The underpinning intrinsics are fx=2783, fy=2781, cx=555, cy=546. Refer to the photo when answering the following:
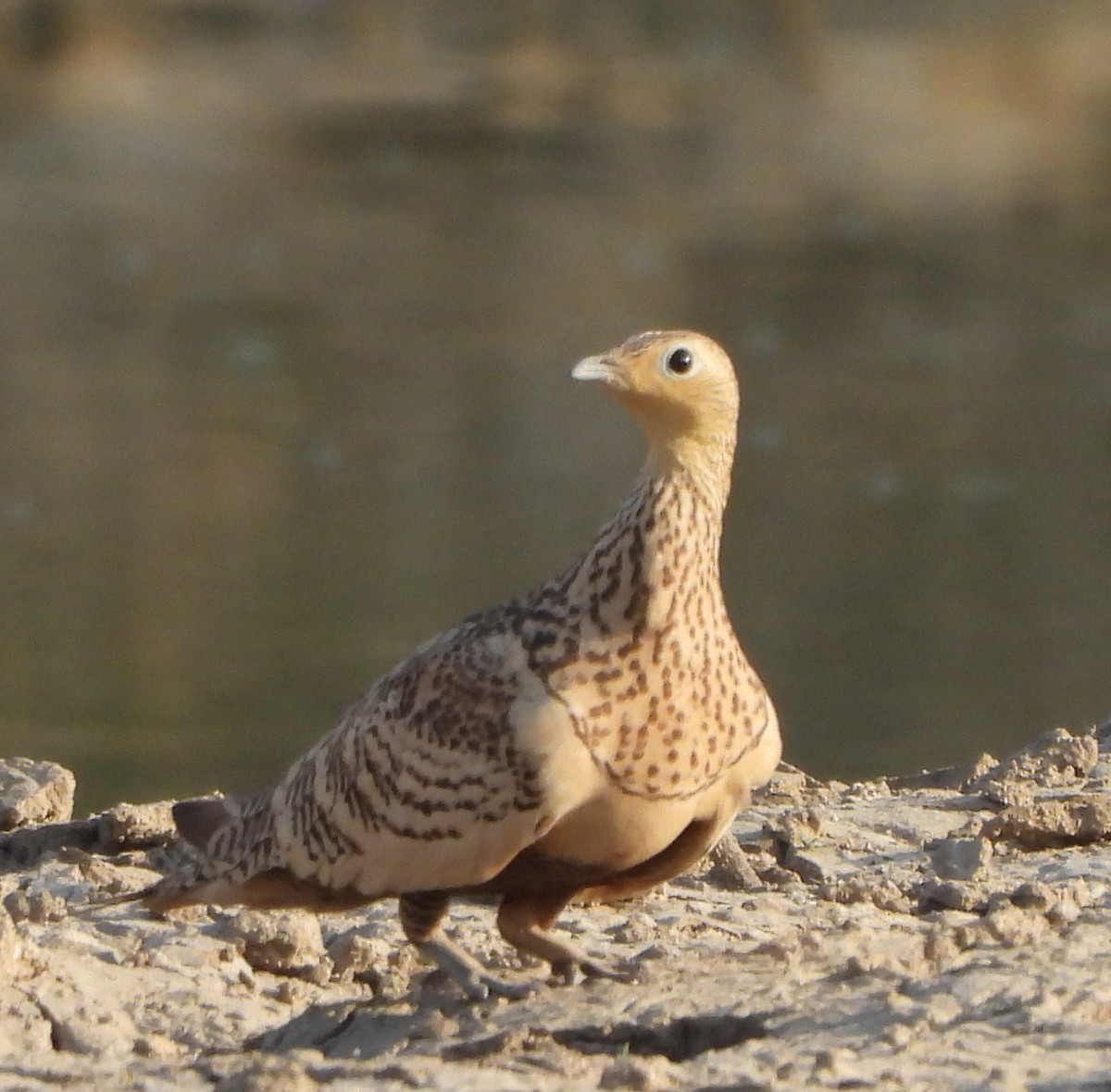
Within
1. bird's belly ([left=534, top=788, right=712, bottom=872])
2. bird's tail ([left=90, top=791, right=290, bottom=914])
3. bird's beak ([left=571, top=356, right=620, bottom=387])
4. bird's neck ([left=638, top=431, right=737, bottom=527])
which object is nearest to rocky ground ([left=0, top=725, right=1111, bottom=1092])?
bird's tail ([left=90, top=791, right=290, bottom=914])

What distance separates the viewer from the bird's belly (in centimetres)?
451

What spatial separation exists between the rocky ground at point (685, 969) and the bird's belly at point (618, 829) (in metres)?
0.22

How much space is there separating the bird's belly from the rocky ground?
0.22 metres

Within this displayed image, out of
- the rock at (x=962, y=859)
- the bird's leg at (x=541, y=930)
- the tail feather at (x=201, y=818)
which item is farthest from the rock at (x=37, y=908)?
the rock at (x=962, y=859)

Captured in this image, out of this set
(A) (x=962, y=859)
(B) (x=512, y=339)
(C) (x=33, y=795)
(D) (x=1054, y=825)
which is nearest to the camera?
(A) (x=962, y=859)

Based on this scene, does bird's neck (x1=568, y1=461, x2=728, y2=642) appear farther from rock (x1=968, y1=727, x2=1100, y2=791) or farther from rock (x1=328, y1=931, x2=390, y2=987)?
rock (x1=968, y1=727, x2=1100, y2=791)

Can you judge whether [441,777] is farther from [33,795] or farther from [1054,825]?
[33,795]

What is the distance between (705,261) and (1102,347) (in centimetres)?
337

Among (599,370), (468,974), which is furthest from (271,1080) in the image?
(599,370)

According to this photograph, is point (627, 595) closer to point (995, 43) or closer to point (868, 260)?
point (868, 260)

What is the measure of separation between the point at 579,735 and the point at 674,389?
2.03ft

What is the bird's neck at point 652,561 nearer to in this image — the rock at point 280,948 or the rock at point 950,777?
the rock at point 280,948

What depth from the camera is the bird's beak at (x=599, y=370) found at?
15.0ft

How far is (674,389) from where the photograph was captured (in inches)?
184
